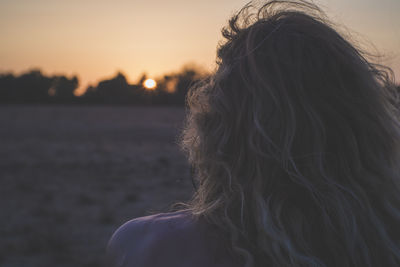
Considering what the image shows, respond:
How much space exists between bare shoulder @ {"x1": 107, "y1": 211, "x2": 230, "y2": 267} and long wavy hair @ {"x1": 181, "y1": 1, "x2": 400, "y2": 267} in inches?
2.4

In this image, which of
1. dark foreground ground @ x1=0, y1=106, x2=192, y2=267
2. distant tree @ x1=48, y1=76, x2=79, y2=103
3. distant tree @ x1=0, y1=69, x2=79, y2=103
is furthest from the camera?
distant tree @ x1=0, y1=69, x2=79, y2=103

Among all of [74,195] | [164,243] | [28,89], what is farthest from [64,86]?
[28,89]

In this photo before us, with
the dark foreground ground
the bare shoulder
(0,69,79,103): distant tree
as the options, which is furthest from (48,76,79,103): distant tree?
the bare shoulder

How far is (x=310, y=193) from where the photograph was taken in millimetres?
991

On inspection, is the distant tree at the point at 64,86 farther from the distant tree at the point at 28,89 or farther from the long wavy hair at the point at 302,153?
the long wavy hair at the point at 302,153

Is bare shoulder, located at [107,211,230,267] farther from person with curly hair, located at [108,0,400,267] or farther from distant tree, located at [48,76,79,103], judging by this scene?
distant tree, located at [48,76,79,103]

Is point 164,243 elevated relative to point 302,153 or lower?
lower

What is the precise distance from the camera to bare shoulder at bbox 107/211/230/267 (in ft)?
3.18

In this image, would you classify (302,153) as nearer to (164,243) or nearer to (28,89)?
(164,243)

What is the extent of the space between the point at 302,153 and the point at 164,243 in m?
0.45

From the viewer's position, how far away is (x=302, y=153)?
102cm

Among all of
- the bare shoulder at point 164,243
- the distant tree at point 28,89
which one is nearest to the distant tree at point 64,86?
the distant tree at point 28,89

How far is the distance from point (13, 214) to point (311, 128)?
5.74 metres

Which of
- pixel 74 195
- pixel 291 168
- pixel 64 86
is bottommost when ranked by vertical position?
pixel 74 195
